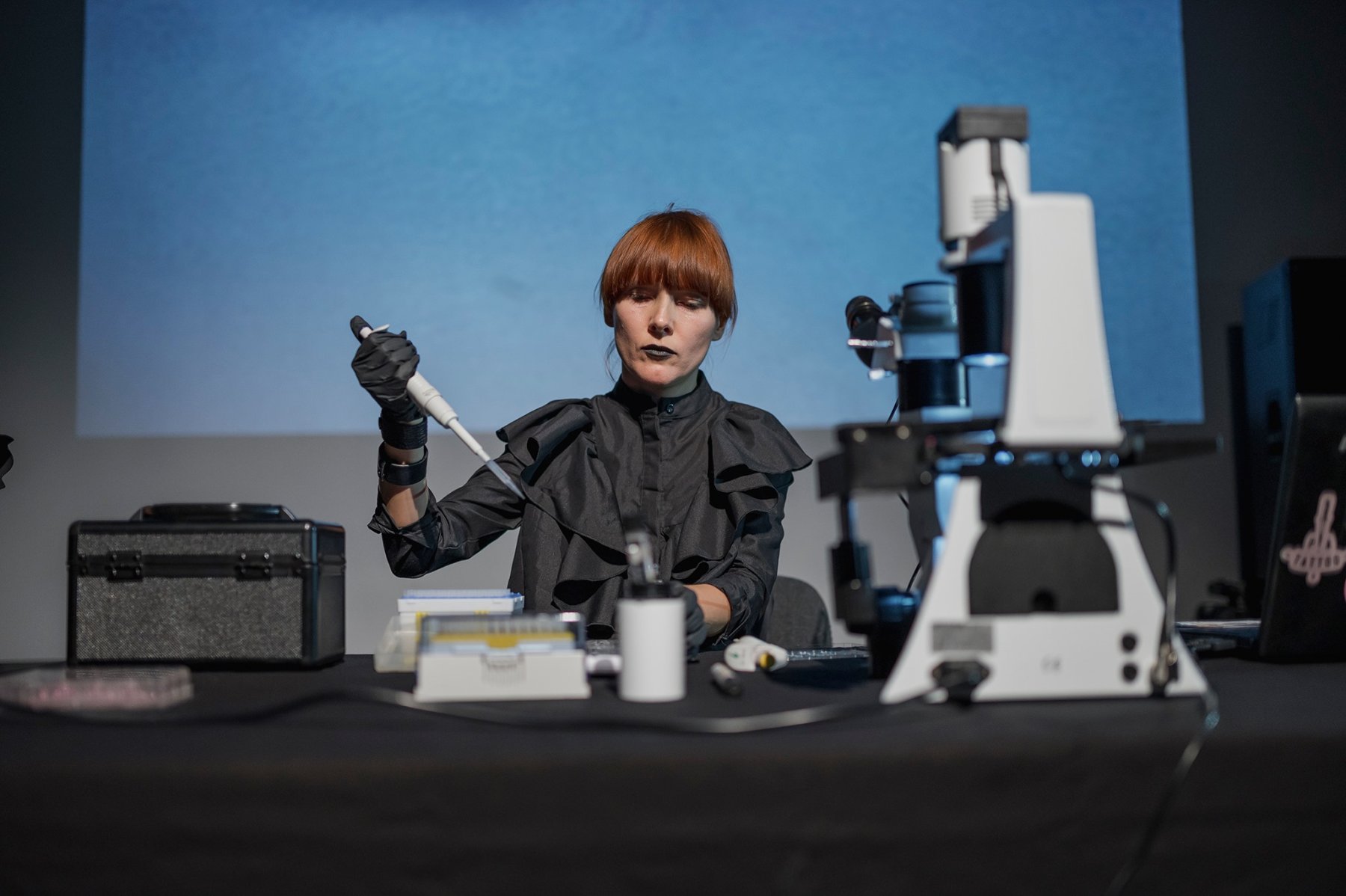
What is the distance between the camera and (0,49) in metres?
2.33

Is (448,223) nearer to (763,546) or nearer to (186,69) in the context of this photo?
(186,69)

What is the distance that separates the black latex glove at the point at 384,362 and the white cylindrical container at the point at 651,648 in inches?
18.3

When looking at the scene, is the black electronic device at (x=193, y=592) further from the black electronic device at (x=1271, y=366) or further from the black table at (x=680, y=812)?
the black electronic device at (x=1271, y=366)

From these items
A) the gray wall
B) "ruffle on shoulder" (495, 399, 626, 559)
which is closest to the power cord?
"ruffle on shoulder" (495, 399, 626, 559)

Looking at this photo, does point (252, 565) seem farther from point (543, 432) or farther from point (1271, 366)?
point (1271, 366)

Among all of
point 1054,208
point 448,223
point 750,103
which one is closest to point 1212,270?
point 750,103

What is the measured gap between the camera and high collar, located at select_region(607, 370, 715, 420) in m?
1.58

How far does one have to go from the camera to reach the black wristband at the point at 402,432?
3.91ft

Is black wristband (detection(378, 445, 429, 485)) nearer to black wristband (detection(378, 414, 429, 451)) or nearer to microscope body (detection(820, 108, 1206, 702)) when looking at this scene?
black wristband (detection(378, 414, 429, 451))

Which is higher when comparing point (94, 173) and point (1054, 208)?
point (94, 173)

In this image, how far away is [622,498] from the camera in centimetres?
149

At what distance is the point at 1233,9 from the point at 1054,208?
2.35 meters

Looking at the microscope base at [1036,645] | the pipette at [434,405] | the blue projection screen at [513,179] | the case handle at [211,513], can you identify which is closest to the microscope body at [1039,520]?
the microscope base at [1036,645]

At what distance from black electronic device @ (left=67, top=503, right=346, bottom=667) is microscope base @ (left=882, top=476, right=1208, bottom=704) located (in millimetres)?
568
